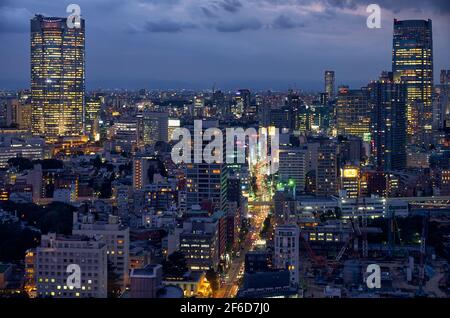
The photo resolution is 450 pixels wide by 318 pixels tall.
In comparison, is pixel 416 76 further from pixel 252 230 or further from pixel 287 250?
pixel 287 250

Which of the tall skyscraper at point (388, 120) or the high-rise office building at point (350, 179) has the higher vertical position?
the tall skyscraper at point (388, 120)

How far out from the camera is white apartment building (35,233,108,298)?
4.97 m

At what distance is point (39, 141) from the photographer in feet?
55.5

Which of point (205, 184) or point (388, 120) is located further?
point (388, 120)

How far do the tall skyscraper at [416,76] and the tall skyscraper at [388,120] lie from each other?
0.44m

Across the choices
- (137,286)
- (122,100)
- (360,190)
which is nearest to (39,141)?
(122,100)

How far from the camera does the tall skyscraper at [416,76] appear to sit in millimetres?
16281

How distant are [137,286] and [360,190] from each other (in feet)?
24.3

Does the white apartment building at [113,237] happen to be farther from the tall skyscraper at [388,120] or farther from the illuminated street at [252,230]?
the tall skyscraper at [388,120]

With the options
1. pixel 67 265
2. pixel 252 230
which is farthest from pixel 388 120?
pixel 67 265

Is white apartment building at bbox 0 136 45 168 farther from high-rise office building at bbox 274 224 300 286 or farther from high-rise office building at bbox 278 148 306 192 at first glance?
high-rise office building at bbox 274 224 300 286

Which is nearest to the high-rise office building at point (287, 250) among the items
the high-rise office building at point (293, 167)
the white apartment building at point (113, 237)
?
the white apartment building at point (113, 237)

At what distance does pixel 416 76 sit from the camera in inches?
663

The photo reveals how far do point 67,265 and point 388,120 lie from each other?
453 inches
